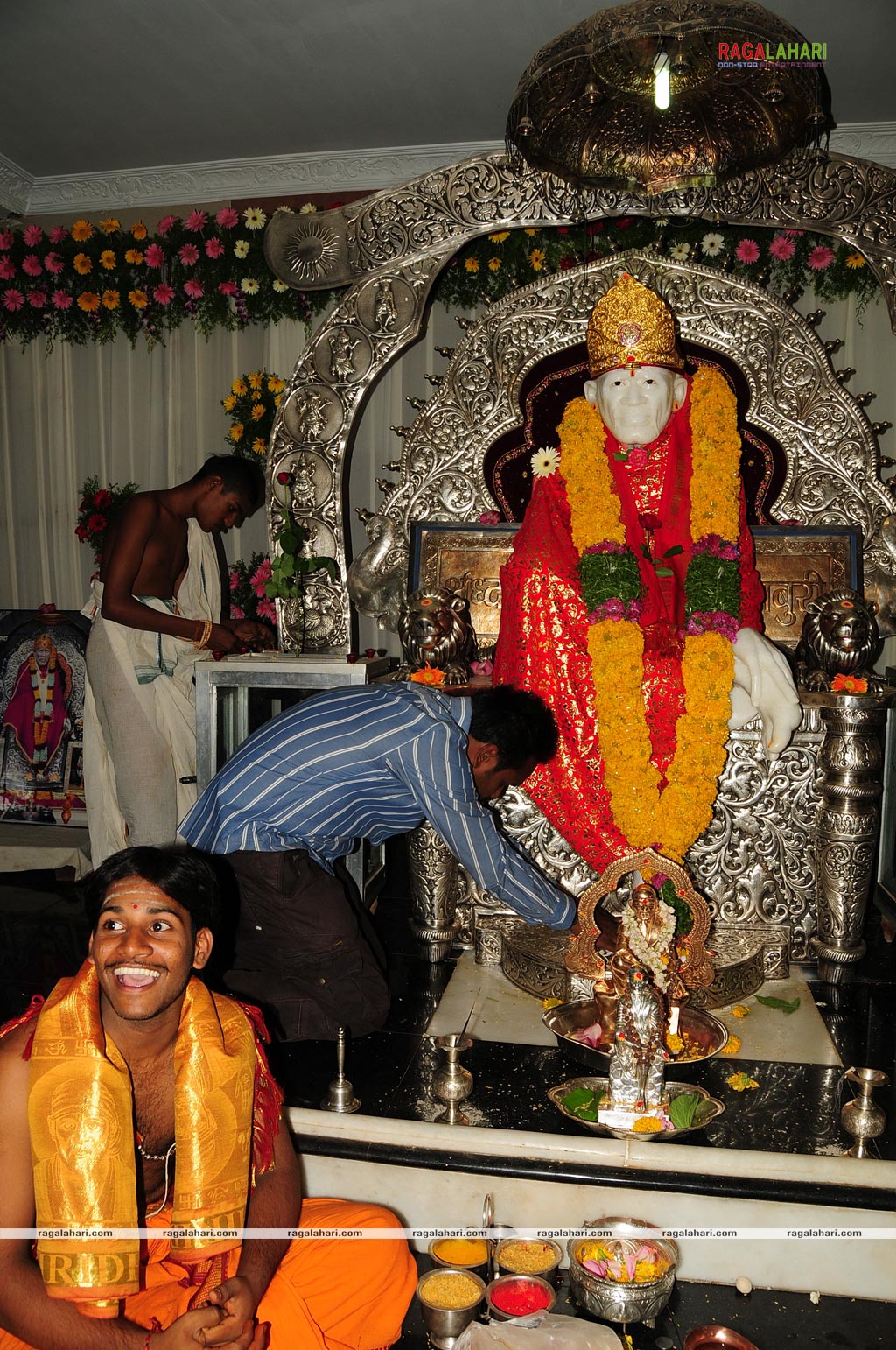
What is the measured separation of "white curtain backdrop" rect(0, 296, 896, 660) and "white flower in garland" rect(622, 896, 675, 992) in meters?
4.03

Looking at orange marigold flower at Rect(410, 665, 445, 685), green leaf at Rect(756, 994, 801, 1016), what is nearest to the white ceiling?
orange marigold flower at Rect(410, 665, 445, 685)

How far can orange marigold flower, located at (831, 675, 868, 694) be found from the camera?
154 inches

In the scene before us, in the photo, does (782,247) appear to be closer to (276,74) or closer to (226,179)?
(276,74)

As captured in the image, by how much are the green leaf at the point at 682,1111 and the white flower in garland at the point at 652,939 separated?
0.31m

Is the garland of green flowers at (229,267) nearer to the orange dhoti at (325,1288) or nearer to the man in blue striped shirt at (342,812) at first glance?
the man in blue striped shirt at (342,812)

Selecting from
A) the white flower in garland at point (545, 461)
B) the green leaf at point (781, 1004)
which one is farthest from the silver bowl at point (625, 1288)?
the white flower in garland at point (545, 461)

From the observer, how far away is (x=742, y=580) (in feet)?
14.1

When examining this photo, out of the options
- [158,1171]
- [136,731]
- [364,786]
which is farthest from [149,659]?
[158,1171]

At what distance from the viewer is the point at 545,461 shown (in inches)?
206

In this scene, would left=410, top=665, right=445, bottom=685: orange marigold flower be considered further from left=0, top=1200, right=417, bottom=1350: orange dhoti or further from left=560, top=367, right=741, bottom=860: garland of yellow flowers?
left=0, top=1200, right=417, bottom=1350: orange dhoti

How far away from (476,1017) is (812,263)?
4597mm

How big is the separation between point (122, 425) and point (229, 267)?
136 centimetres

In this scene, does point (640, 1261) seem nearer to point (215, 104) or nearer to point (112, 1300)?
point (112, 1300)

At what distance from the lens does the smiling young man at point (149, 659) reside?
477 centimetres
